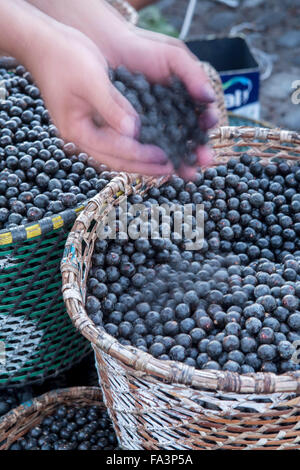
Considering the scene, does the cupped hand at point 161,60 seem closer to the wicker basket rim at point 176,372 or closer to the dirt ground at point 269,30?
the wicker basket rim at point 176,372

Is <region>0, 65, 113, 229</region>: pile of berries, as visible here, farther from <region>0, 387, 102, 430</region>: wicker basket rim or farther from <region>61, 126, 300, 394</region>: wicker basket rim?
<region>0, 387, 102, 430</region>: wicker basket rim

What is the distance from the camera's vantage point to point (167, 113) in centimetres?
114

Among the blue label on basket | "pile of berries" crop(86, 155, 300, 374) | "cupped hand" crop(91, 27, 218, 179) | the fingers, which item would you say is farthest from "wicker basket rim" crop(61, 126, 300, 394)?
the blue label on basket

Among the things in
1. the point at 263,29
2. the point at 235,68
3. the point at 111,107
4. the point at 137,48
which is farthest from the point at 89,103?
the point at 263,29

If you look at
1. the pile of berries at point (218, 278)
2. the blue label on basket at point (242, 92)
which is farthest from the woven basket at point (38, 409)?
the blue label on basket at point (242, 92)

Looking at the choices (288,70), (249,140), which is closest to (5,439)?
(249,140)

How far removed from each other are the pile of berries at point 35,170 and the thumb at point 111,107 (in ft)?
1.32

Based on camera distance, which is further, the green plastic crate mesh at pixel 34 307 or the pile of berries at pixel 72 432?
the pile of berries at pixel 72 432

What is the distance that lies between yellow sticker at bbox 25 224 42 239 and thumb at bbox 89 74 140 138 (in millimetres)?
342

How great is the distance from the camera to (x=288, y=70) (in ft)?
11.6

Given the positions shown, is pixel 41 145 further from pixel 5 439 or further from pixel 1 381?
pixel 5 439

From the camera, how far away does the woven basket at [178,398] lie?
0.90 m

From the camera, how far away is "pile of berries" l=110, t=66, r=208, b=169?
1085mm

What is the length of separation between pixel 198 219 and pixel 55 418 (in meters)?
0.67
